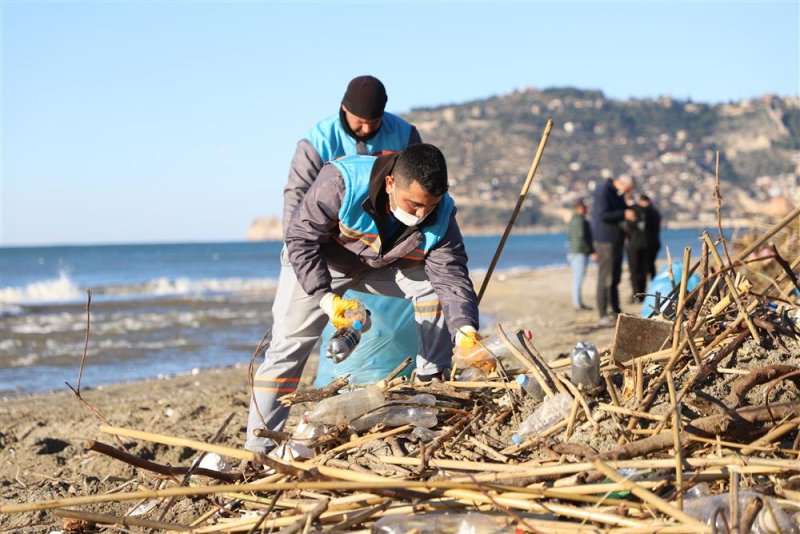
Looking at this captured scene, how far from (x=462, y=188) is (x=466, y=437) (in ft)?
389

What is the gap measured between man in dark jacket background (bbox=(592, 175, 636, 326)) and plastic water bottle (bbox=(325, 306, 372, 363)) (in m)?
7.06

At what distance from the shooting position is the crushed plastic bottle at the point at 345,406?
144 inches

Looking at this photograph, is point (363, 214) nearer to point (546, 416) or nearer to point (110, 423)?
point (546, 416)

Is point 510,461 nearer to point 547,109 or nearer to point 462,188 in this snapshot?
point 462,188

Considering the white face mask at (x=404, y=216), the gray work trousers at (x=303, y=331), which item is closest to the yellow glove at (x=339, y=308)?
the gray work trousers at (x=303, y=331)

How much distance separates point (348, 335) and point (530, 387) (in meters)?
1.07

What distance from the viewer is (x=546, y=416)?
325cm

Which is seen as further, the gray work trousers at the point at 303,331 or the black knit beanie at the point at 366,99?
the black knit beanie at the point at 366,99

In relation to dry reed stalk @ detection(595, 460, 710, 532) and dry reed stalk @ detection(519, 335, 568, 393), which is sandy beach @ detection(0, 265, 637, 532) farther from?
dry reed stalk @ detection(595, 460, 710, 532)

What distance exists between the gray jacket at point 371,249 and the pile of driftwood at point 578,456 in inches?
25.8

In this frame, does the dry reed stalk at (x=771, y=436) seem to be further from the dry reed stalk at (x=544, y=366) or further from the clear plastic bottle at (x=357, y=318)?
the clear plastic bottle at (x=357, y=318)

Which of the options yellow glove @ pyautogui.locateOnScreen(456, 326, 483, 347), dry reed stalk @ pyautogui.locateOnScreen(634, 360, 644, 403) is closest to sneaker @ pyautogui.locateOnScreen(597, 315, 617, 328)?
yellow glove @ pyautogui.locateOnScreen(456, 326, 483, 347)

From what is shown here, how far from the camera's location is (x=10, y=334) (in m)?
14.0

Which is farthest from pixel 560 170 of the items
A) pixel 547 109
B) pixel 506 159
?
pixel 547 109
